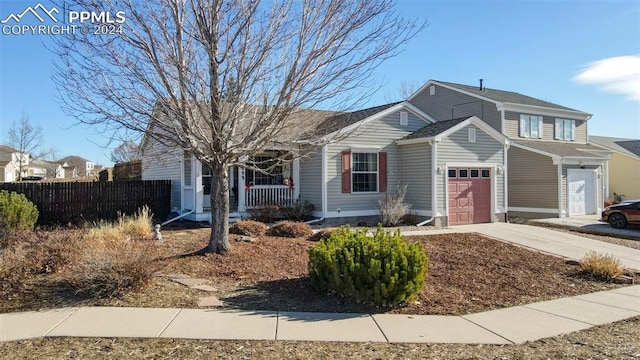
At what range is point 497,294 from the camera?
23.2 ft

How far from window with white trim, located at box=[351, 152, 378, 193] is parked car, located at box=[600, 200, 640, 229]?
1061cm

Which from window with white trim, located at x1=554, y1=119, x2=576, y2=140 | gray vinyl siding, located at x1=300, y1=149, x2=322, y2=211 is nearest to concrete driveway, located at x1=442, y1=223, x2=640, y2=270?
gray vinyl siding, located at x1=300, y1=149, x2=322, y2=211

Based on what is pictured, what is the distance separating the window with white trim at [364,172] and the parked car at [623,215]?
10.6m

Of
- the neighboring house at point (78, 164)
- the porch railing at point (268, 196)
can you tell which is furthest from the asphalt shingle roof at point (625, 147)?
the neighboring house at point (78, 164)

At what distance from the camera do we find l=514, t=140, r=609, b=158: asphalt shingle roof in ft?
74.2

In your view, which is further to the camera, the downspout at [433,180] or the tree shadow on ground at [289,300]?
the downspout at [433,180]

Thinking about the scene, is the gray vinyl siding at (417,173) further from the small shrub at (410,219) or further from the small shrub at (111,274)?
the small shrub at (111,274)

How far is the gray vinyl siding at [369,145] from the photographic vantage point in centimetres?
1568

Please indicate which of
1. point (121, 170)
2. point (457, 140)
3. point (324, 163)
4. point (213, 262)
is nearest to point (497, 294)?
point (213, 262)

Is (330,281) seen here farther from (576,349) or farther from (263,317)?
(576,349)

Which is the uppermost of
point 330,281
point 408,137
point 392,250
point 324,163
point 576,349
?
point 408,137

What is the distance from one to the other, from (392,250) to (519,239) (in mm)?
8789

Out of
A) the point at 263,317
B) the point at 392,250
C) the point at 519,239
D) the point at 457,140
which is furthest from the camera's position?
the point at 457,140

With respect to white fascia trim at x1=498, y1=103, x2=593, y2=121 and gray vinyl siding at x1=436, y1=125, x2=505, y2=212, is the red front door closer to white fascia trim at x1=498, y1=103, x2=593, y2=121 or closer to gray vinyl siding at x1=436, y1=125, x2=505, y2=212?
gray vinyl siding at x1=436, y1=125, x2=505, y2=212
